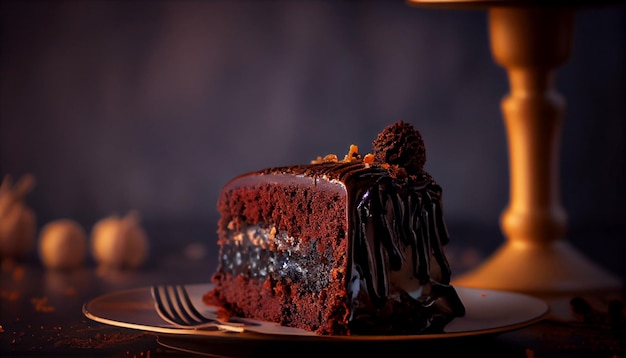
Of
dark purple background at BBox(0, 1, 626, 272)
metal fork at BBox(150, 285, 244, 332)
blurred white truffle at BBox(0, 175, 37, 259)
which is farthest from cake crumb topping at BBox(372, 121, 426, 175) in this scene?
dark purple background at BBox(0, 1, 626, 272)

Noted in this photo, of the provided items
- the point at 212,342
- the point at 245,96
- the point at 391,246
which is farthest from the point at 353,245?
the point at 245,96

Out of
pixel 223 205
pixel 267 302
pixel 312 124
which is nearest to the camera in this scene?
pixel 267 302

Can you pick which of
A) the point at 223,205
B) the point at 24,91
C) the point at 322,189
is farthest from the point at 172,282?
the point at 24,91

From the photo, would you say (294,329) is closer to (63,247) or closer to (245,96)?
(63,247)

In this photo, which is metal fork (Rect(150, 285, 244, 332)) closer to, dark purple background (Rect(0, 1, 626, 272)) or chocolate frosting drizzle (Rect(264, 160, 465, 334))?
chocolate frosting drizzle (Rect(264, 160, 465, 334))

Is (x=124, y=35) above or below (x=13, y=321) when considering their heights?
above

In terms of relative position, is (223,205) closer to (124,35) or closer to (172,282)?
(172,282)

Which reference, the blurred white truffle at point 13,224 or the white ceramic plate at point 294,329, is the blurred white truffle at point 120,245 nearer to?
the blurred white truffle at point 13,224
